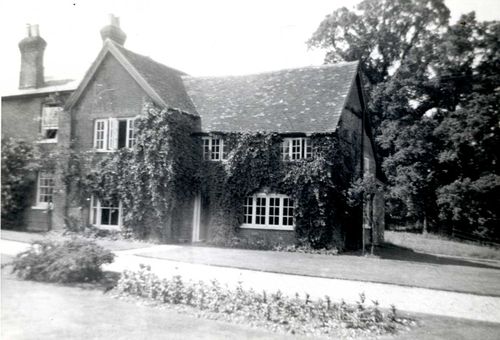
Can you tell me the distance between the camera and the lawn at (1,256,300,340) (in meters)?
6.30

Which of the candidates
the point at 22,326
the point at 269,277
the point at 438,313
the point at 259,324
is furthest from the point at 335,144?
the point at 22,326

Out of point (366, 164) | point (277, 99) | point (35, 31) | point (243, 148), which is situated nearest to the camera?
point (35, 31)

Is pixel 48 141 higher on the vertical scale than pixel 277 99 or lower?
lower

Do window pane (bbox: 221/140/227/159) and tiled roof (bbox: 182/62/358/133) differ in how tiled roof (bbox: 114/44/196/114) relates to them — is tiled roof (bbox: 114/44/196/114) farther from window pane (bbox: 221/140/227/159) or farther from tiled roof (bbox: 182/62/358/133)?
window pane (bbox: 221/140/227/159)

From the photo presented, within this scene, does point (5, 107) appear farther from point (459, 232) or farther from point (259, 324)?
point (459, 232)

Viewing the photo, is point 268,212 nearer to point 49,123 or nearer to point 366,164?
point 366,164

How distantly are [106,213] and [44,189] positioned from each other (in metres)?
6.09

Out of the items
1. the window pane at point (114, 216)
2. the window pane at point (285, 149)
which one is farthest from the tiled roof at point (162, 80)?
the window pane at point (114, 216)

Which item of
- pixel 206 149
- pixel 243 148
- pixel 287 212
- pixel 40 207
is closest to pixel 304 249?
pixel 287 212

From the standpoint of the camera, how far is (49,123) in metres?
11.4

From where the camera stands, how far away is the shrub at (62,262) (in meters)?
8.62

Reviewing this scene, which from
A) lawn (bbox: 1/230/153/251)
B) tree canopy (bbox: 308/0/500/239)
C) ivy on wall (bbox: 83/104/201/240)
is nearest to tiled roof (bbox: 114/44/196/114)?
ivy on wall (bbox: 83/104/201/240)

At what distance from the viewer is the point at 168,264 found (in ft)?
39.6

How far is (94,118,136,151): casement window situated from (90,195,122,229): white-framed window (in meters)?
2.37
